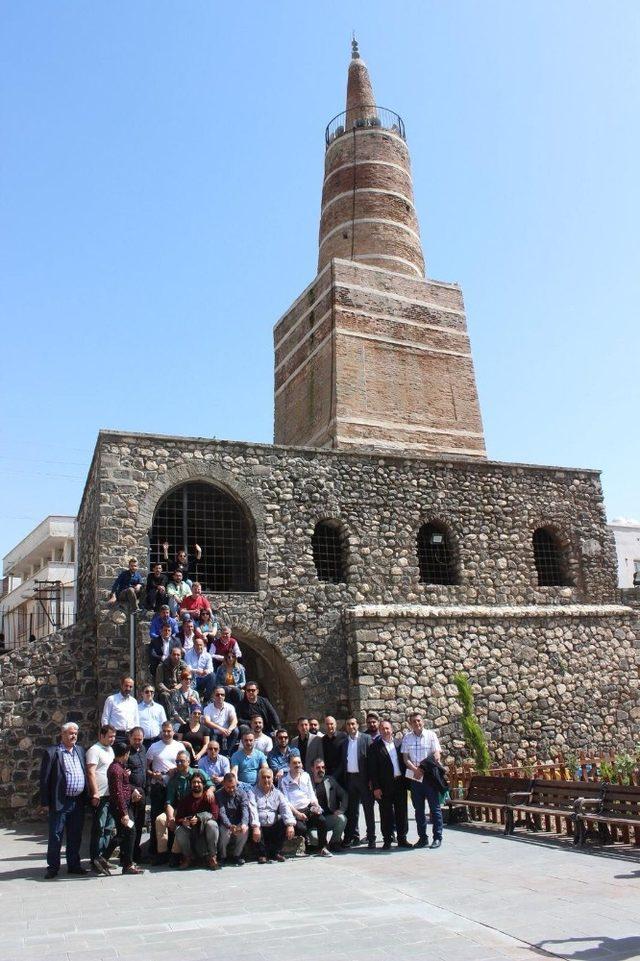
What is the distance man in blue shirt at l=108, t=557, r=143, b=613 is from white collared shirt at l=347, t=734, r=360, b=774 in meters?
4.22

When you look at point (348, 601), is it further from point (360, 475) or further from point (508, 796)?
point (508, 796)

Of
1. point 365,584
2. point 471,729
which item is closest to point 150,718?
point 471,729

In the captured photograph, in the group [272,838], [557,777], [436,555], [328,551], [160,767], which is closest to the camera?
[272,838]

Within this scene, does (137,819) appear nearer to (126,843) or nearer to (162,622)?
(126,843)

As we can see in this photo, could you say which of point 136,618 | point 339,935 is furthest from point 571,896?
point 136,618

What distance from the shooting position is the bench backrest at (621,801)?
8281mm

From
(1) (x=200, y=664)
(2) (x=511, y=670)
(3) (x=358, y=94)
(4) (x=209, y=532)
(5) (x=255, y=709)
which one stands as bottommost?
(5) (x=255, y=709)

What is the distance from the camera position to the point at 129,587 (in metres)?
12.3

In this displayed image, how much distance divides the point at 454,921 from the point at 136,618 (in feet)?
26.3

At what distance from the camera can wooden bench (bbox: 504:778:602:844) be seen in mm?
8922

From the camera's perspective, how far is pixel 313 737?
379 inches

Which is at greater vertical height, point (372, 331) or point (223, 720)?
point (372, 331)

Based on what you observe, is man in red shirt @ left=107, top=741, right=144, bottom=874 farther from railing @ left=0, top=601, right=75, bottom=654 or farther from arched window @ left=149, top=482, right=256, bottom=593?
railing @ left=0, top=601, right=75, bottom=654

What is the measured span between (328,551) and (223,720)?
602cm
